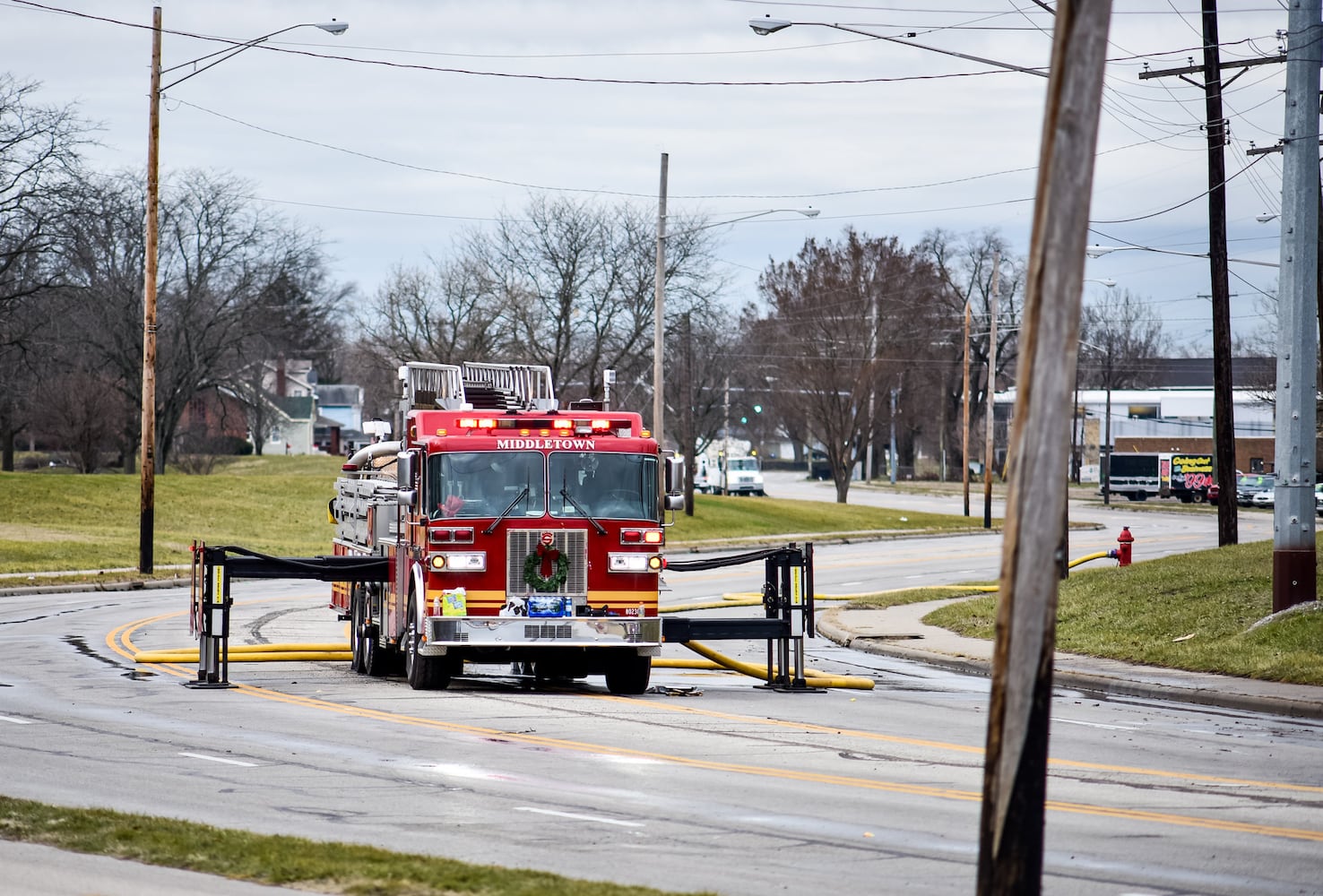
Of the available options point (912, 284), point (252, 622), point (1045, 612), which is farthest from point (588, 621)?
point (912, 284)

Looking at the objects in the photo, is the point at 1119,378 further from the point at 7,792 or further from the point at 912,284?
the point at 7,792

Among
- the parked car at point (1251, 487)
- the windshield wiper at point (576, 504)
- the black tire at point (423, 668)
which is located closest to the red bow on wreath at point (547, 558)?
the windshield wiper at point (576, 504)

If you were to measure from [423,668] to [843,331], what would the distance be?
54.3 metres

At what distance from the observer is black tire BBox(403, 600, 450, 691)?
16.1 metres

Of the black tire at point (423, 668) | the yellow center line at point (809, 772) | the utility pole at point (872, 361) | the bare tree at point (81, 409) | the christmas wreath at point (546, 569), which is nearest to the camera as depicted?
the yellow center line at point (809, 772)

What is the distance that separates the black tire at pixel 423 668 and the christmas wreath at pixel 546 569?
4.21ft

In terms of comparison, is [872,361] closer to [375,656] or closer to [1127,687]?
[1127,687]

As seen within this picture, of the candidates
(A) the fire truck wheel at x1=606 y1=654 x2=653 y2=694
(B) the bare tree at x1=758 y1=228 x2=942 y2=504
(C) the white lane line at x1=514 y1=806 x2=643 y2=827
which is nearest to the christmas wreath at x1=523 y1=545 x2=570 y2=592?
(A) the fire truck wheel at x1=606 y1=654 x2=653 y2=694

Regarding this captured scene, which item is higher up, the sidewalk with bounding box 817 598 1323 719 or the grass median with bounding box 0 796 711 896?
the grass median with bounding box 0 796 711 896

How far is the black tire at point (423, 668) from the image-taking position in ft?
52.7

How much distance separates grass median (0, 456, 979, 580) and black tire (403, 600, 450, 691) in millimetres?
19498

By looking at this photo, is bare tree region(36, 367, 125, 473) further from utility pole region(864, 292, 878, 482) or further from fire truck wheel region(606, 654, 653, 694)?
fire truck wheel region(606, 654, 653, 694)

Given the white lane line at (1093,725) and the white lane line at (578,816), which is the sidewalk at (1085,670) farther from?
the white lane line at (578,816)

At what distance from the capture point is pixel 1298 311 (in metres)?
18.8
